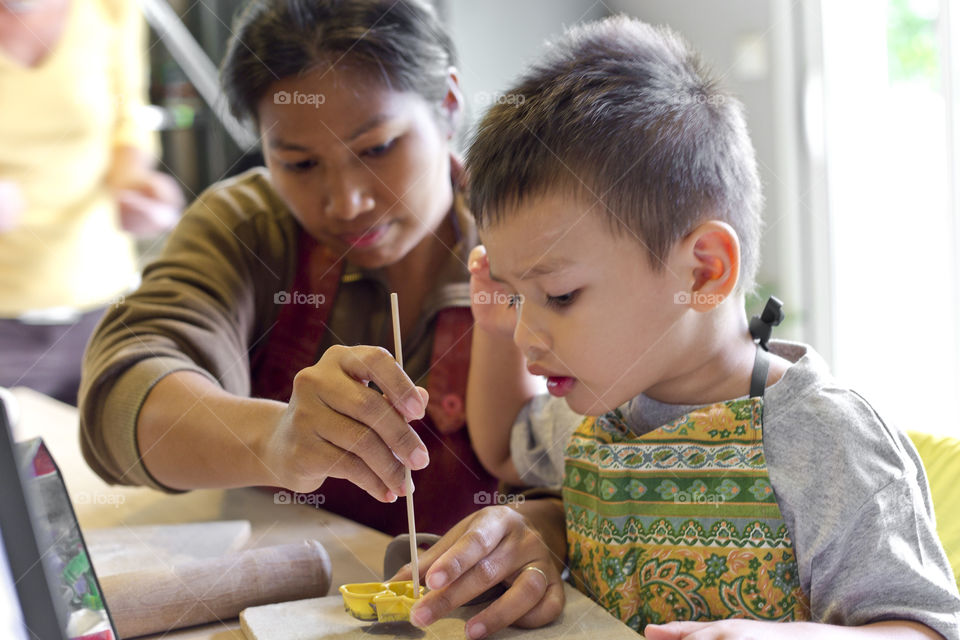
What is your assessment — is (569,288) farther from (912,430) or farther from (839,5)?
(839,5)

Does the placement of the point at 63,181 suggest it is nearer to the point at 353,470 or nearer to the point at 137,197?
the point at 137,197

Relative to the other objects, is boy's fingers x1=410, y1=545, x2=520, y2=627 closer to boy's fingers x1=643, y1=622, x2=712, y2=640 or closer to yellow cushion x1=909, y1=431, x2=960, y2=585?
boy's fingers x1=643, y1=622, x2=712, y2=640

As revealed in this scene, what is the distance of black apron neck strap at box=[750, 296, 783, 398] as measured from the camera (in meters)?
0.86

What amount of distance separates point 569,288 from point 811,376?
0.22m

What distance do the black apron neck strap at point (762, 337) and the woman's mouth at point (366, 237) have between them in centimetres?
44

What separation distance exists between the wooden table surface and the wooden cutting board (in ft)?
0.13

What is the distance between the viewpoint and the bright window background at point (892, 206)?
2.39m

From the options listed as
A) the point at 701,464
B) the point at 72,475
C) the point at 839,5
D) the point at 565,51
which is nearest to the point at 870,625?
the point at 701,464

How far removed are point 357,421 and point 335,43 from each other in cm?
49

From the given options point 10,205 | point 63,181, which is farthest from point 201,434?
point 63,181

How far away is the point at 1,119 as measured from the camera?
1.88 m

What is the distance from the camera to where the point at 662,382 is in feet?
2.99

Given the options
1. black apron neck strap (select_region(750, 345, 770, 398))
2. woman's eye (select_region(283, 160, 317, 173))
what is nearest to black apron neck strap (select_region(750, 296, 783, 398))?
black apron neck strap (select_region(750, 345, 770, 398))

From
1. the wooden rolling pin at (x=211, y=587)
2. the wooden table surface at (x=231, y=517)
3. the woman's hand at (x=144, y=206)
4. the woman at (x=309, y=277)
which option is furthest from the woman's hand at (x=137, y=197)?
the wooden rolling pin at (x=211, y=587)
